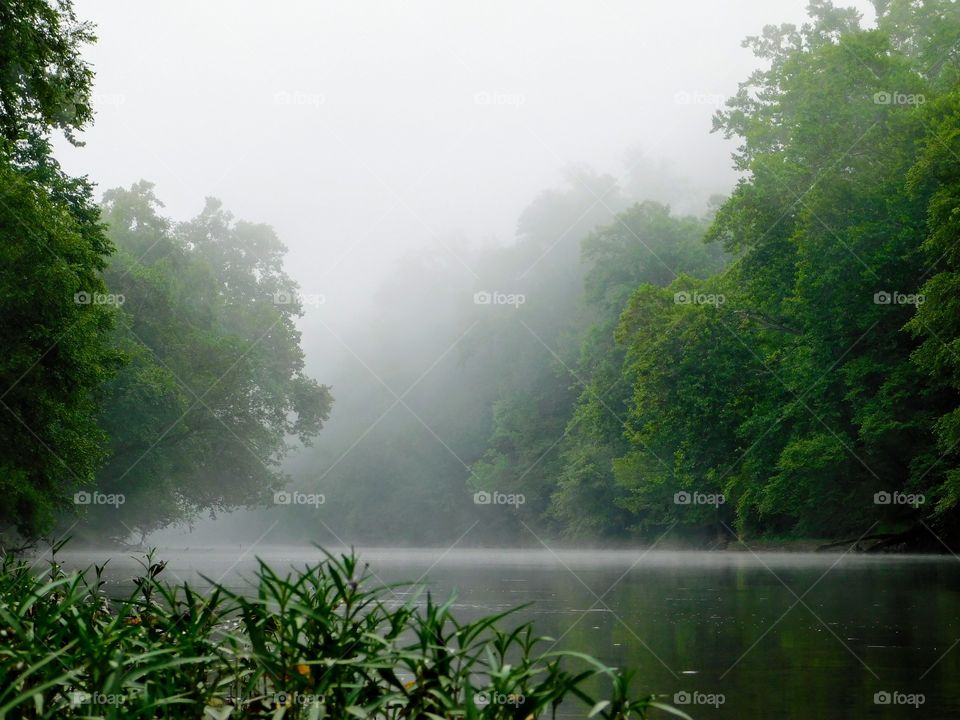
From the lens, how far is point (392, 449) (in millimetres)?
109312

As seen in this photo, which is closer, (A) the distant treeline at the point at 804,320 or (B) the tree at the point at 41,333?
(B) the tree at the point at 41,333

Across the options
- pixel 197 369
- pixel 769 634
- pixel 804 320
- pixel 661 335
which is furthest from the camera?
pixel 197 369

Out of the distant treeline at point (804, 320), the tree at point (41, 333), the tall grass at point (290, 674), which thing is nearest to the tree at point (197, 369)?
the distant treeline at point (804, 320)

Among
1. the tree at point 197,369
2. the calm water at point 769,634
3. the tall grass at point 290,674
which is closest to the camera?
the tall grass at point 290,674

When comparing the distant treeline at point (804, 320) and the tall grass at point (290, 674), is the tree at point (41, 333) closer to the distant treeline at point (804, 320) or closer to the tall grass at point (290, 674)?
the distant treeline at point (804, 320)

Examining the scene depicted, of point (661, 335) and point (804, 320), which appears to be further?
point (661, 335)

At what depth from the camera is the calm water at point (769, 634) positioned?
28.3 ft

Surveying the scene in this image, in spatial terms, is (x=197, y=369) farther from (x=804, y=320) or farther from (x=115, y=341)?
(x=804, y=320)

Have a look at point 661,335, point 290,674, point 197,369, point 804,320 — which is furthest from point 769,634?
point 197,369

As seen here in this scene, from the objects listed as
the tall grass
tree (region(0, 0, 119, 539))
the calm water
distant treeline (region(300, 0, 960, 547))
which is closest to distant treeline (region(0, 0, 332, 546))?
tree (region(0, 0, 119, 539))

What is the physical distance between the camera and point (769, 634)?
13633 millimetres

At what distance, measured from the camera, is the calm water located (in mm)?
8625

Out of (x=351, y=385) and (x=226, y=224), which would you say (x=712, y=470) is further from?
(x=351, y=385)

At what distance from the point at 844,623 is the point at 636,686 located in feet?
22.2
